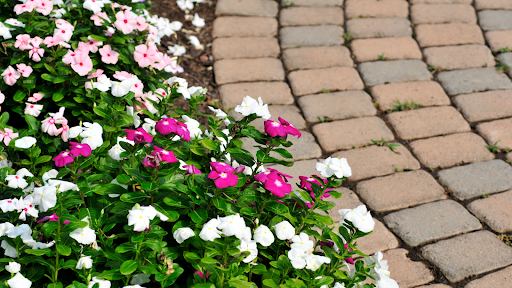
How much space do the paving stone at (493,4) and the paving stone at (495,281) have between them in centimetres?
281

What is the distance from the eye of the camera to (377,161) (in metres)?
2.72

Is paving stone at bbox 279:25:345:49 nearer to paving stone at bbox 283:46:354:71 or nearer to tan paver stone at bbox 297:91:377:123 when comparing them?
paving stone at bbox 283:46:354:71

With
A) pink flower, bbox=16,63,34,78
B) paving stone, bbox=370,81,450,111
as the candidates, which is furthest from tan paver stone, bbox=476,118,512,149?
pink flower, bbox=16,63,34,78

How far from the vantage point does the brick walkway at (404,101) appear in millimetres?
2266

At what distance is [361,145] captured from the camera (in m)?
2.83

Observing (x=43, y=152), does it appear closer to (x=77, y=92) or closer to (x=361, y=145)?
(x=77, y=92)

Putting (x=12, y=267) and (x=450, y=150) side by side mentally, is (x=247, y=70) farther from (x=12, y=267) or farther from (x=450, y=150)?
(x=12, y=267)

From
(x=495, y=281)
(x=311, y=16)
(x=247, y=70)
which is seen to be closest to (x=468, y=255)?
(x=495, y=281)

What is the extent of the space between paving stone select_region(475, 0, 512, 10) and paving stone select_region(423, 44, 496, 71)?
2.14 ft

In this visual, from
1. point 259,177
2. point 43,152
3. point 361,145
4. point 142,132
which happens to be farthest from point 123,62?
point 361,145

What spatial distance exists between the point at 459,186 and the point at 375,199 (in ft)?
1.69

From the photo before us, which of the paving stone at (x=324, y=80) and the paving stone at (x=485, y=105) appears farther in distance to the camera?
the paving stone at (x=324, y=80)

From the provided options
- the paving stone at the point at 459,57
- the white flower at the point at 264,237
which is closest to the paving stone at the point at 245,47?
the paving stone at the point at 459,57

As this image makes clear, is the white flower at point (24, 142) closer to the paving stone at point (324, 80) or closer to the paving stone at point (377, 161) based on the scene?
the paving stone at point (377, 161)
